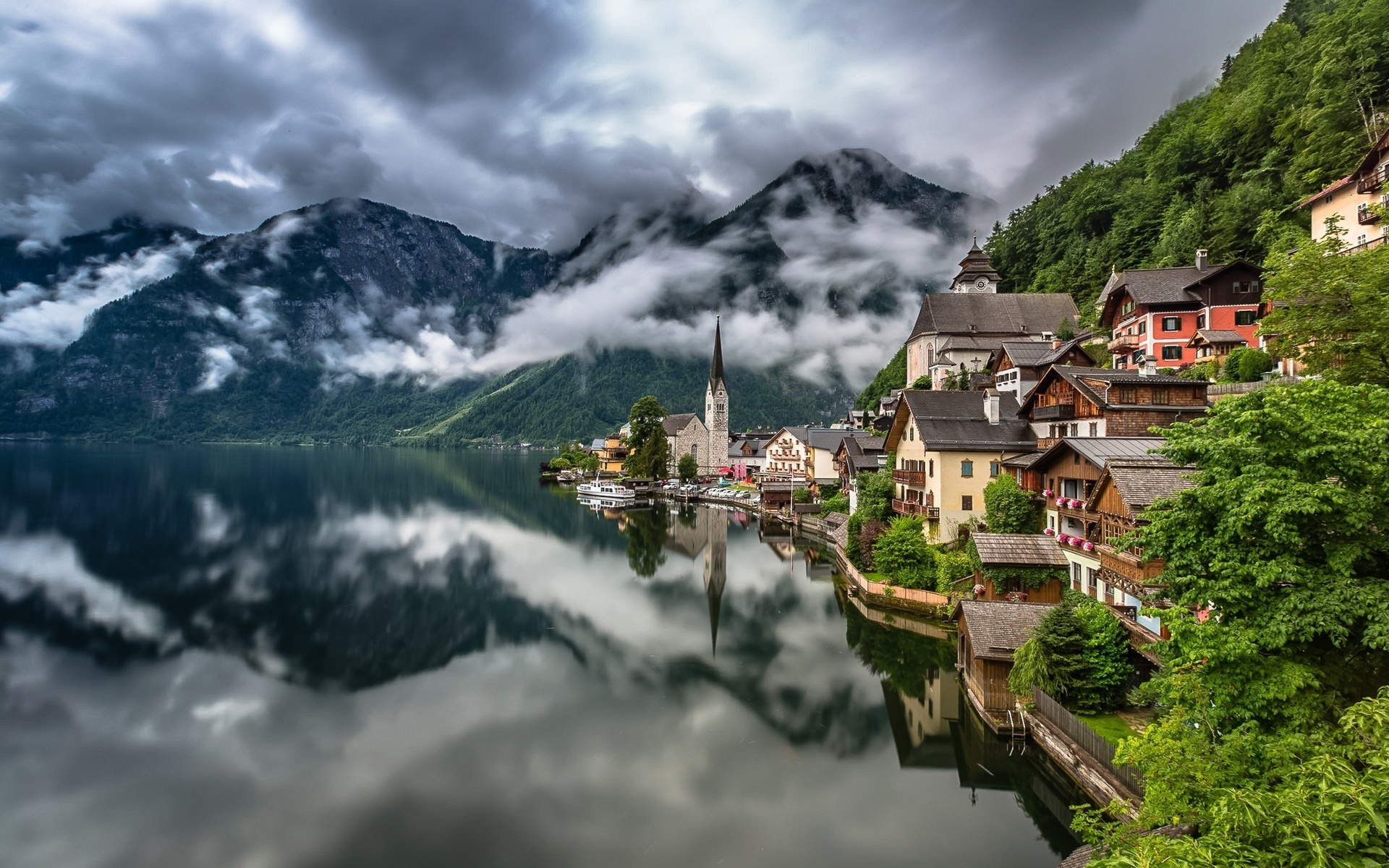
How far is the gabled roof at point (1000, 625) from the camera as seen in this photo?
2062cm

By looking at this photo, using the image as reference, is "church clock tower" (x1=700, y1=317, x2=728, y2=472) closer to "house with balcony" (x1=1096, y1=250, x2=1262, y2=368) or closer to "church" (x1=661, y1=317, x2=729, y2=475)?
"church" (x1=661, y1=317, x2=729, y2=475)

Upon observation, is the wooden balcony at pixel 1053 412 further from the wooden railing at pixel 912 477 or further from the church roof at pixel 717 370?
the church roof at pixel 717 370

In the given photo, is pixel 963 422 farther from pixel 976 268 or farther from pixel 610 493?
pixel 610 493

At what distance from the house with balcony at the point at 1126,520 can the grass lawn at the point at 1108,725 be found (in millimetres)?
3275

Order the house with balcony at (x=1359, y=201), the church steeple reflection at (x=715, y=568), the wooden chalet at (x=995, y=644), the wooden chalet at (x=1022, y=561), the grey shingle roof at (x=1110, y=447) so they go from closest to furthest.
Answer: the wooden chalet at (x=995, y=644) → the grey shingle roof at (x=1110, y=447) → the wooden chalet at (x=1022, y=561) → the house with balcony at (x=1359, y=201) → the church steeple reflection at (x=715, y=568)

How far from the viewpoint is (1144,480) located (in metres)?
21.9

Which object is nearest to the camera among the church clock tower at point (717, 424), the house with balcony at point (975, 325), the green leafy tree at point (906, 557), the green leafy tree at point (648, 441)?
the green leafy tree at point (906, 557)

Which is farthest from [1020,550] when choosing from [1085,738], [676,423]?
[676,423]

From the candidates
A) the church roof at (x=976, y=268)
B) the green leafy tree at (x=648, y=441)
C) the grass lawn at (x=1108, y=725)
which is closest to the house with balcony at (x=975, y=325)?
the church roof at (x=976, y=268)

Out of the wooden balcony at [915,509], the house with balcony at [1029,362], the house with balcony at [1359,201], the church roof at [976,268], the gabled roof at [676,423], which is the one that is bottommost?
the wooden balcony at [915,509]

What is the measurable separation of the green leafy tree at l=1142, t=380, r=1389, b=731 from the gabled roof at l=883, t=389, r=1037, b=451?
24.4 m

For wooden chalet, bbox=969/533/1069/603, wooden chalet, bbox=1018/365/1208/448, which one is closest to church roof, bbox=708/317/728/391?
wooden chalet, bbox=1018/365/1208/448

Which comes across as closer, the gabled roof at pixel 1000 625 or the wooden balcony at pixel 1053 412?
the gabled roof at pixel 1000 625

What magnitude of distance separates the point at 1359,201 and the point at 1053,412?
62.9ft
